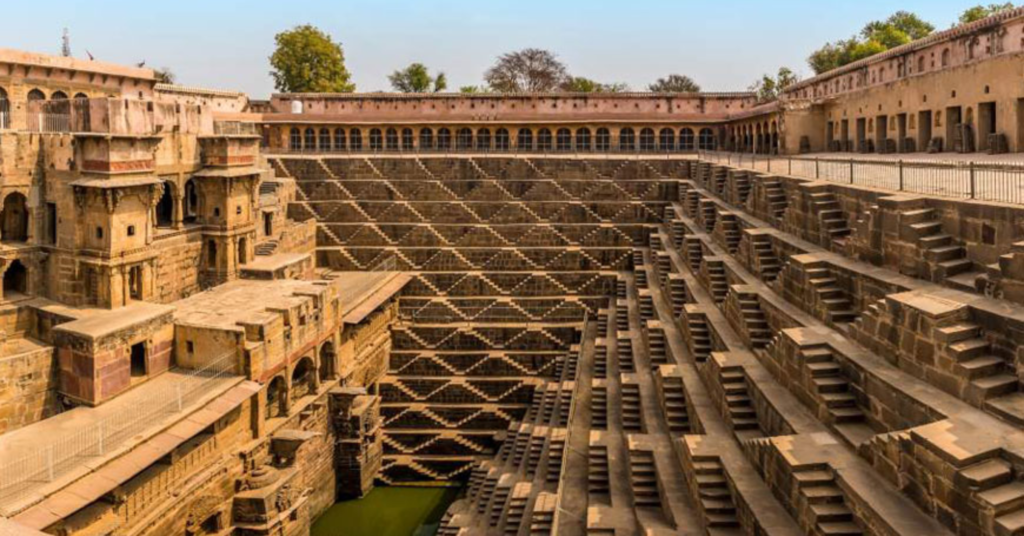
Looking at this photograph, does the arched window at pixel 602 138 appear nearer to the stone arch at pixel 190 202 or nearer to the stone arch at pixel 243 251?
the stone arch at pixel 243 251

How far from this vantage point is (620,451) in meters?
14.1

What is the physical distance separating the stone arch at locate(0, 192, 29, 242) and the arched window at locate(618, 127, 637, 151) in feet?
88.8

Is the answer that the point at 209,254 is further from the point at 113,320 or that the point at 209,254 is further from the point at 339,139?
the point at 339,139

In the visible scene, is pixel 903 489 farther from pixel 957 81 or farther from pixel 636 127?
pixel 636 127

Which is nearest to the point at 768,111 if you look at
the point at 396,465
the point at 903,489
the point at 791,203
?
the point at 791,203

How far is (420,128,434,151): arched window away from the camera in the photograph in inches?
1585

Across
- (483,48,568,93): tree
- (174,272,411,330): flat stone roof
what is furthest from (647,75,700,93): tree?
(174,272,411,330): flat stone roof

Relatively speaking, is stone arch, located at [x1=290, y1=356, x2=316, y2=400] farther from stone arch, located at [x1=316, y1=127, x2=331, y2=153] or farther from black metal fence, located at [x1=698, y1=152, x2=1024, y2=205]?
stone arch, located at [x1=316, y1=127, x2=331, y2=153]

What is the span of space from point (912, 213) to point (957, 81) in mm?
11401

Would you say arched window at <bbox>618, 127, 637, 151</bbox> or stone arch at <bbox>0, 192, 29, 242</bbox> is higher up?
arched window at <bbox>618, 127, 637, 151</bbox>

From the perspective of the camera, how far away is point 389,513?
21.0 m

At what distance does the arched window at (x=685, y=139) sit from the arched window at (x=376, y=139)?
47.4 feet

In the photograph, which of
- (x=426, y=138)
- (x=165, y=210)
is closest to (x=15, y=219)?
(x=165, y=210)

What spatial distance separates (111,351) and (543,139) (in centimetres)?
2746
